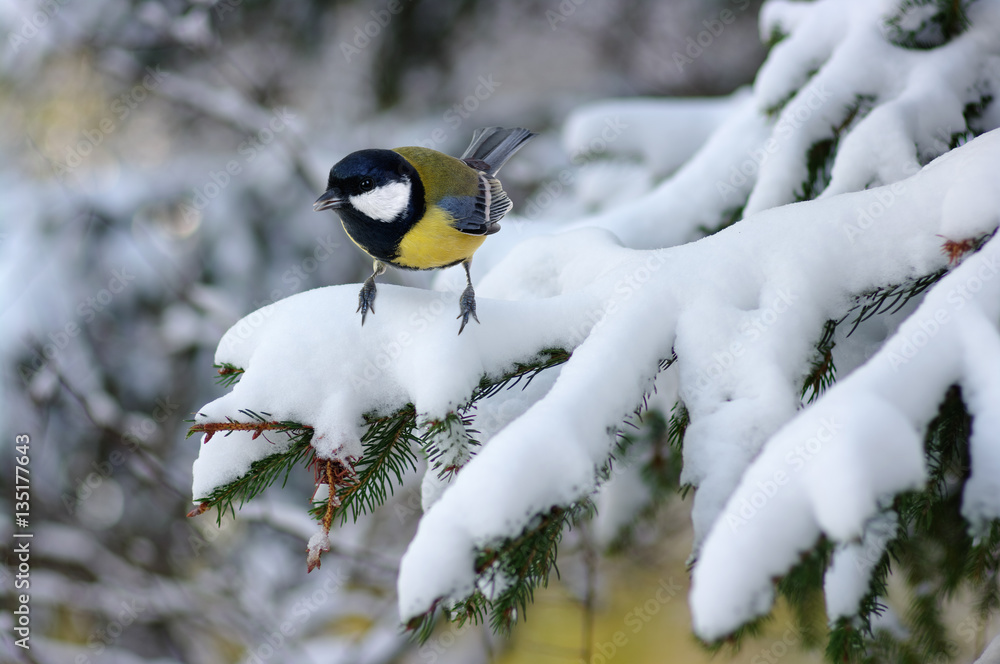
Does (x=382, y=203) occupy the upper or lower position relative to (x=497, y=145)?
upper

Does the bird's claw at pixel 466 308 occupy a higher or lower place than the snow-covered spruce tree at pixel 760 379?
higher

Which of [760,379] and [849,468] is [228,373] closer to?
[760,379]

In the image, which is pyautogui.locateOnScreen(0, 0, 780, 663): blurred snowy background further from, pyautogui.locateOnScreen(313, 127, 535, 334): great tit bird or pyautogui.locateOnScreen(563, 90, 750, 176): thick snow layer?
pyautogui.locateOnScreen(313, 127, 535, 334): great tit bird

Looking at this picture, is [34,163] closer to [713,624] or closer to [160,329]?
[160,329]

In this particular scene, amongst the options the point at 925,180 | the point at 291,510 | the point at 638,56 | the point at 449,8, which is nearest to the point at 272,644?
the point at 291,510

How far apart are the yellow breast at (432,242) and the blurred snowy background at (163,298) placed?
122cm

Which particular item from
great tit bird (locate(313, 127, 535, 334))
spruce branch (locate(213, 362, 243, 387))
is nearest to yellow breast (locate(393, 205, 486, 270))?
great tit bird (locate(313, 127, 535, 334))

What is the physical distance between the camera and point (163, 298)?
12.6 ft

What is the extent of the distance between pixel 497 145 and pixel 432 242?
91cm

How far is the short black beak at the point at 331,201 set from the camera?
161 cm

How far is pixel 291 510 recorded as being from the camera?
134 inches

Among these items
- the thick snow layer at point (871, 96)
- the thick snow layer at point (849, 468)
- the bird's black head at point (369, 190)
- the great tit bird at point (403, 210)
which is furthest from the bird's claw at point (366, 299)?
the thick snow layer at point (871, 96)

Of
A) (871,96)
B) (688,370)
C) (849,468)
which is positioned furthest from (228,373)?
(871,96)

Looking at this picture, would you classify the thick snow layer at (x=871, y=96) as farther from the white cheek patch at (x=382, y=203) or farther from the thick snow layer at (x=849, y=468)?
the white cheek patch at (x=382, y=203)
